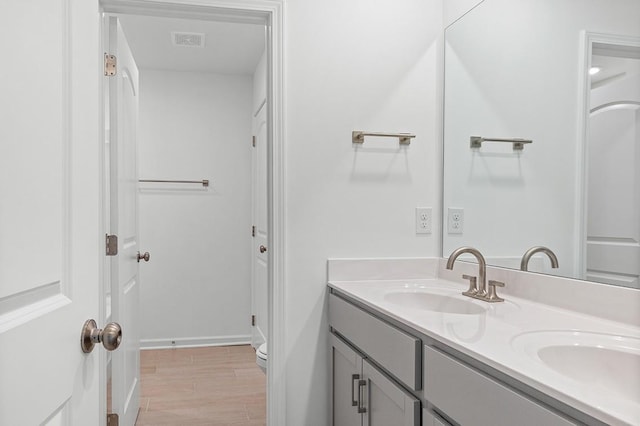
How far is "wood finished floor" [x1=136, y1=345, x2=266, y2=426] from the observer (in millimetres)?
2742

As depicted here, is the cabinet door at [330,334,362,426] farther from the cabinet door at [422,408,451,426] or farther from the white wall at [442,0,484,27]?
the white wall at [442,0,484,27]

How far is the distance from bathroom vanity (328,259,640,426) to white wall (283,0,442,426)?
14 centimetres

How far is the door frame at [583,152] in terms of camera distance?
147cm

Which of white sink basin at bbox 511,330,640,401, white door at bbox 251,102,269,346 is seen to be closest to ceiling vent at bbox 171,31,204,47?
white door at bbox 251,102,269,346

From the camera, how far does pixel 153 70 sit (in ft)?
13.5

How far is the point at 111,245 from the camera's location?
2.08 m

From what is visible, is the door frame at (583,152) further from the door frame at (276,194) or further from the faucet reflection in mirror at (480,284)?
the door frame at (276,194)

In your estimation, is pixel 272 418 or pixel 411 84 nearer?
pixel 272 418

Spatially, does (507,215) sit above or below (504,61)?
below

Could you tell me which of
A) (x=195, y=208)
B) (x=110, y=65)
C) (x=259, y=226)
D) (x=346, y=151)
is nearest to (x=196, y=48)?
(x=195, y=208)

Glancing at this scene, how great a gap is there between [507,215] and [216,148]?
114 inches

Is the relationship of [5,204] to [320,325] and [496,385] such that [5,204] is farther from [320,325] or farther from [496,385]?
[320,325]

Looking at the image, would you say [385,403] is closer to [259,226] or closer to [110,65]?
[110,65]

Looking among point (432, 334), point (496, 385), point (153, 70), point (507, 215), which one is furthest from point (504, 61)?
point (153, 70)
